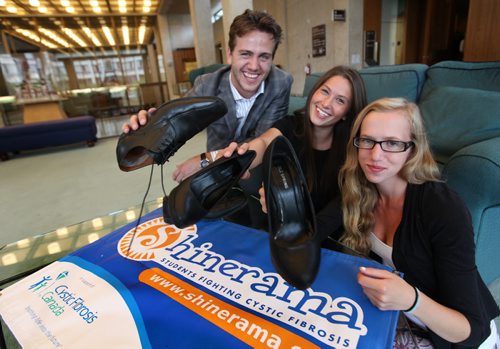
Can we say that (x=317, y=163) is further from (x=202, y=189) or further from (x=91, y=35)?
(x=91, y=35)

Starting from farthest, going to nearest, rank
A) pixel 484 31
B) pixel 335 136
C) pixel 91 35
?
pixel 91 35 < pixel 484 31 < pixel 335 136

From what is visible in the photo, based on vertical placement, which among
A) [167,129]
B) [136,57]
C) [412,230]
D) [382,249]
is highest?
[136,57]

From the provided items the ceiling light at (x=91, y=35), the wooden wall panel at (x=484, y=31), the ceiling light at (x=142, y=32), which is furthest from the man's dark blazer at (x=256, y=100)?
the ceiling light at (x=142, y=32)

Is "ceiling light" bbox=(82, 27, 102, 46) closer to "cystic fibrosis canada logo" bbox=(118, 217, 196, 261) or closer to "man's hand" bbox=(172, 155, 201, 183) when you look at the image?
"man's hand" bbox=(172, 155, 201, 183)

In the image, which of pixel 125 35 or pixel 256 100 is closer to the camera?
pixel 256 100

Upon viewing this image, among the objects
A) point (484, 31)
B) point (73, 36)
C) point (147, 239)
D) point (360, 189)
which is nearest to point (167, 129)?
point (147, 239)

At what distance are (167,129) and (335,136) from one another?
25.9 inches

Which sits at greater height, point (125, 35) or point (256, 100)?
point (125, 35)

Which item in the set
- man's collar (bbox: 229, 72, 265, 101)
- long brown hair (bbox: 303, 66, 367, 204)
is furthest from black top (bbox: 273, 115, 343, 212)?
man's collar (bbox: 229, 72, 265, 101)

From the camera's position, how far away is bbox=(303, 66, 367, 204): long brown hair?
41.4 inches

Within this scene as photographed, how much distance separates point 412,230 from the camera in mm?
777

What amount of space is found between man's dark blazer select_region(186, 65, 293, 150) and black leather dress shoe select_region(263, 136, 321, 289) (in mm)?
754

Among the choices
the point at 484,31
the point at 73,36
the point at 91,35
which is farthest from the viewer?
the point at 91,35

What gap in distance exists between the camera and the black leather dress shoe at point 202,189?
829 mm
